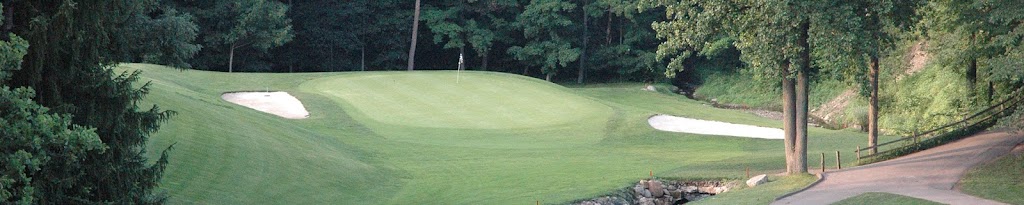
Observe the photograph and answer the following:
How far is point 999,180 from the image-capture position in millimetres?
23938

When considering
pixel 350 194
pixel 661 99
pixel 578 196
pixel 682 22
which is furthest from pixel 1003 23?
pixel 661 99

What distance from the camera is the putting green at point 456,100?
37.6 m

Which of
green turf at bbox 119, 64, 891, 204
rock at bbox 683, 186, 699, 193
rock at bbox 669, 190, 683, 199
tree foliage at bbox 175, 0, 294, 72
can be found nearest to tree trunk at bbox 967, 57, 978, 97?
green turf at bbox 119, 64, 891, 204

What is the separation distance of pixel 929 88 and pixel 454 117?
60.5ft

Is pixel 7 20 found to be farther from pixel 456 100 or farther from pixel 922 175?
pixel 456 100

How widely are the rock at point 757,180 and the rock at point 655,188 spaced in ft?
7.01

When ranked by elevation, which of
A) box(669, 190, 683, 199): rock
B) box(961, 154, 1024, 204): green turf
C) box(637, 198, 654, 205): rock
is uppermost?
box(961, 154, 1024, 204): green turf

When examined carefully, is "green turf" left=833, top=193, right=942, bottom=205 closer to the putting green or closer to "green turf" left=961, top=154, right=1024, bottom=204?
"green turf" left=961, top=154, right=1024, bottom=204

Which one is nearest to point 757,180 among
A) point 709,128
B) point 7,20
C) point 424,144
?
point 424,144

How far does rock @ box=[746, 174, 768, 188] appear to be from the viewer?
25.2m

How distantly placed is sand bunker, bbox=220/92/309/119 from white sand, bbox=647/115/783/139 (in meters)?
13.1

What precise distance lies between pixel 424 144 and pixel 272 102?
8.83 metres

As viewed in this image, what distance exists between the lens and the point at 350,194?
75.4 ft

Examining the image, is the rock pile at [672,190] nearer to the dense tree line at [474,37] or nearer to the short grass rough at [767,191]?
the short grass rough at [767,191]
